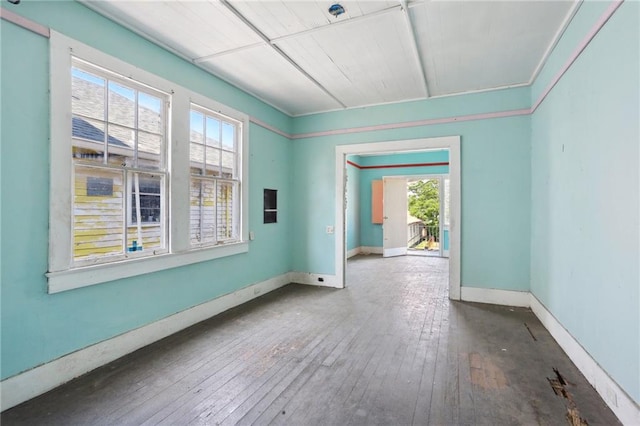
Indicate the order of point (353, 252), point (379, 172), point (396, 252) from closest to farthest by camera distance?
point (396, 252) < point (353, 252) < point (379, 172)

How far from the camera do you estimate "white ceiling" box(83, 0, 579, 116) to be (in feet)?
8.00

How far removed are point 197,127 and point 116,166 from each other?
1.12 meters

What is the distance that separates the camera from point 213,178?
367 centimetres

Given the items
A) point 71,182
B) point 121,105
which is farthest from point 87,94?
point 71,182

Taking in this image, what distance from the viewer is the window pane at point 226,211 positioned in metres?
3.83

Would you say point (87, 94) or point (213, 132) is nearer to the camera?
point (87, 94)

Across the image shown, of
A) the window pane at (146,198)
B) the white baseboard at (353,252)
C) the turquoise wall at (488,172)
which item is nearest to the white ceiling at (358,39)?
the turquoise wall at (488,172)

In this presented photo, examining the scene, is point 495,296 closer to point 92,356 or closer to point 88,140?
point 92,356

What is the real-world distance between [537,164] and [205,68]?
4.10 m

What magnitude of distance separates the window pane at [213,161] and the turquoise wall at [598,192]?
3.65m

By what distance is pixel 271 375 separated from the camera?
2357 millimetres

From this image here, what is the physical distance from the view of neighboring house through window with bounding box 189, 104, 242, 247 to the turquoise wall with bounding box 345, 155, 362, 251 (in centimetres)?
440

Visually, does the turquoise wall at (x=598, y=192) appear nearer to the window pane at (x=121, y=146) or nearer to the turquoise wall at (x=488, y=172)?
the turquoise wall at (x=488, y=172)

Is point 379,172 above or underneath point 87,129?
above
